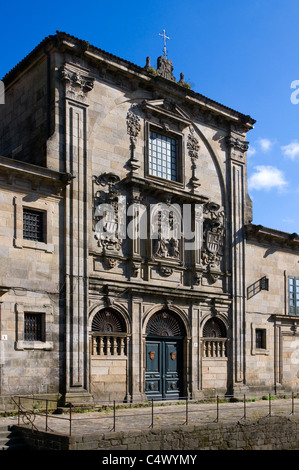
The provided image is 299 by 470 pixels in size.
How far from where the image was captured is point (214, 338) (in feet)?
81.6

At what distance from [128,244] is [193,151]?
18.0 ft

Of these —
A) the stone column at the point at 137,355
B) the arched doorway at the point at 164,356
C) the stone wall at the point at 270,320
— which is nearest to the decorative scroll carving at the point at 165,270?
the arched doorway at the point at 164,356

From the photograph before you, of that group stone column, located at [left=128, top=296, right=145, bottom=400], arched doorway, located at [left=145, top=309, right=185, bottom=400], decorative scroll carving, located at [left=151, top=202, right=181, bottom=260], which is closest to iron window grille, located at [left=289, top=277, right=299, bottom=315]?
arched doorway, located at [left=145, top=309, right=185, bottom=400]

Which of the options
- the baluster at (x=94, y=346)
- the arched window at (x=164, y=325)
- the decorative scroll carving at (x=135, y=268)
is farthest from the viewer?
the arched window at (x=164, y=325)

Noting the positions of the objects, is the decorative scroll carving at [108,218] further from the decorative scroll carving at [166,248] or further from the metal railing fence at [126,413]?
the metal railing fence at [126,413]

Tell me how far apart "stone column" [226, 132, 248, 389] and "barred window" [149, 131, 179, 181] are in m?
3.09

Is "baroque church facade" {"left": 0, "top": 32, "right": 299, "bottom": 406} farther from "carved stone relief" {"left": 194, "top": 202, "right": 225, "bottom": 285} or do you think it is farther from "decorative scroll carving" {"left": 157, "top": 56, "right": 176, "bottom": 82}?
"decorative scroll carving" {"left": 157, "top": 56, "right": 176, "bottom": 82}

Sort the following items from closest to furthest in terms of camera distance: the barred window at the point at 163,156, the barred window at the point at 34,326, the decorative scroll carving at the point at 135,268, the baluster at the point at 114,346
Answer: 1. the barred window at the point at 34,326
2. the baluster at the point at 114,346
3. the decorative scroll carving at the point at 135,268
4. the barred window at the point at 163,156

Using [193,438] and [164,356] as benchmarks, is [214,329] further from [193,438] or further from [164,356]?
[193,438]

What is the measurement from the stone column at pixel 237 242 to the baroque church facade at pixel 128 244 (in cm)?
7

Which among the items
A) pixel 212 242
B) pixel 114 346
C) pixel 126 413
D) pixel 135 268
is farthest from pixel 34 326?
pixel 212 242

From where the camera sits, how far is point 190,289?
79.1 ft

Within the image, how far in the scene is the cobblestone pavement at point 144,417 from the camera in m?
15.5

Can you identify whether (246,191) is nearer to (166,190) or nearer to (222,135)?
(222,135)
